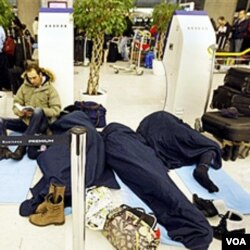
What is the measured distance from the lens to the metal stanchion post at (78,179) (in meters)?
1.67

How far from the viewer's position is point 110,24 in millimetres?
4383

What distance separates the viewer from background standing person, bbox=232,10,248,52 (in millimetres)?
9376

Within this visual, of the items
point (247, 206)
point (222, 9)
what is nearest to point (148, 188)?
point (247, 206)

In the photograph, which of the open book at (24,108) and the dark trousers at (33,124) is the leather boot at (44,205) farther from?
the open book at (24,108)

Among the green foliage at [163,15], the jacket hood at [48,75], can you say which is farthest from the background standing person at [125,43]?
the jacket hood at [48,75]

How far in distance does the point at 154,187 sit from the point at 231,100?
2.07 m

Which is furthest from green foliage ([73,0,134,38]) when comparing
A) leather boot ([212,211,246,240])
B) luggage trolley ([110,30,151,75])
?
luggage trolley ([110,30,151,75])

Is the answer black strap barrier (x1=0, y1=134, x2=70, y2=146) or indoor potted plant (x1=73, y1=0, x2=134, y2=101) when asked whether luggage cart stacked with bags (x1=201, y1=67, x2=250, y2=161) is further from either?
black strap barrier (x1=0, y1=134, x2=70, y2=146)

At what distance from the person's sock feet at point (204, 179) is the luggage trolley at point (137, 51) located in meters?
4.99

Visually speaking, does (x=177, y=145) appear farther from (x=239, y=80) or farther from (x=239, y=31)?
(x=239, y=31)

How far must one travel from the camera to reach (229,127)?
12.0ft

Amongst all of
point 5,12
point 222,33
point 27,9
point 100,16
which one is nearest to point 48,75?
point 100,16

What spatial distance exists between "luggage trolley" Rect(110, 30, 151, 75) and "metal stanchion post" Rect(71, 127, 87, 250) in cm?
634

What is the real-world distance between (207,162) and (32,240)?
6.06 feet
